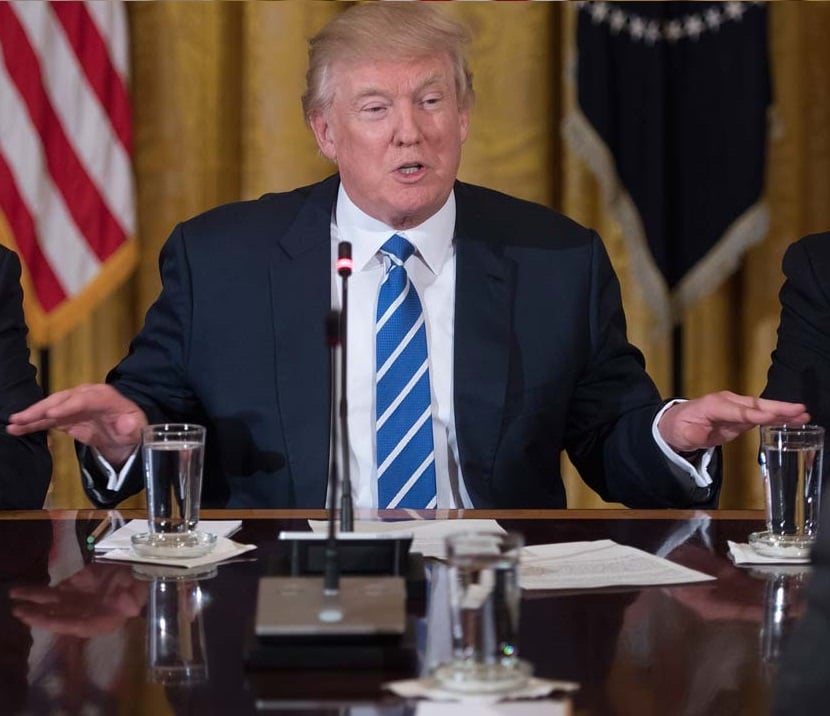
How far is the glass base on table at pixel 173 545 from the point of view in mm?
1829

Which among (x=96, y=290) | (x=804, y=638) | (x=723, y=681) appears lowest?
(x=723, y=681)

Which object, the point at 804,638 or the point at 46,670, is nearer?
the point at 804,638

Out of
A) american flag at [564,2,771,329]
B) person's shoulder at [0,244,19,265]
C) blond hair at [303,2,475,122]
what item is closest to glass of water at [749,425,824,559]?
blond hair at [303,2,475,122]

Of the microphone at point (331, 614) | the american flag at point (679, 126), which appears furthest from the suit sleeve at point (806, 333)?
the microphone at point (331, 614)

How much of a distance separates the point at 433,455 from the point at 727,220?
6.12 ft

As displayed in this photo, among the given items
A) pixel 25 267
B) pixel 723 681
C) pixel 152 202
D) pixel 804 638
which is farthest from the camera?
pixel 152 202

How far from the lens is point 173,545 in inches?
72.9

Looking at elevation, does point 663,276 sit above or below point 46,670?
above

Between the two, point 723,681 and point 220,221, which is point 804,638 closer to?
point 723,681

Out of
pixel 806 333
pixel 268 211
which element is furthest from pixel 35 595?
pixel 806 333

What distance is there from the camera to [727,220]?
407 centimetres

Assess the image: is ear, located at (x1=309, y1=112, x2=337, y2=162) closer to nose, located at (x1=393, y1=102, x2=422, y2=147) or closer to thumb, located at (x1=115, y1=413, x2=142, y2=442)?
nose, located at (x1=393, y1=102, x2=422, y2=147)

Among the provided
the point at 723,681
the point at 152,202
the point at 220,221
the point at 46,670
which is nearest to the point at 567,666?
the point at 723,681

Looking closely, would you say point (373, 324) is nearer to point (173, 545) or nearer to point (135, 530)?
point (135, 530)
